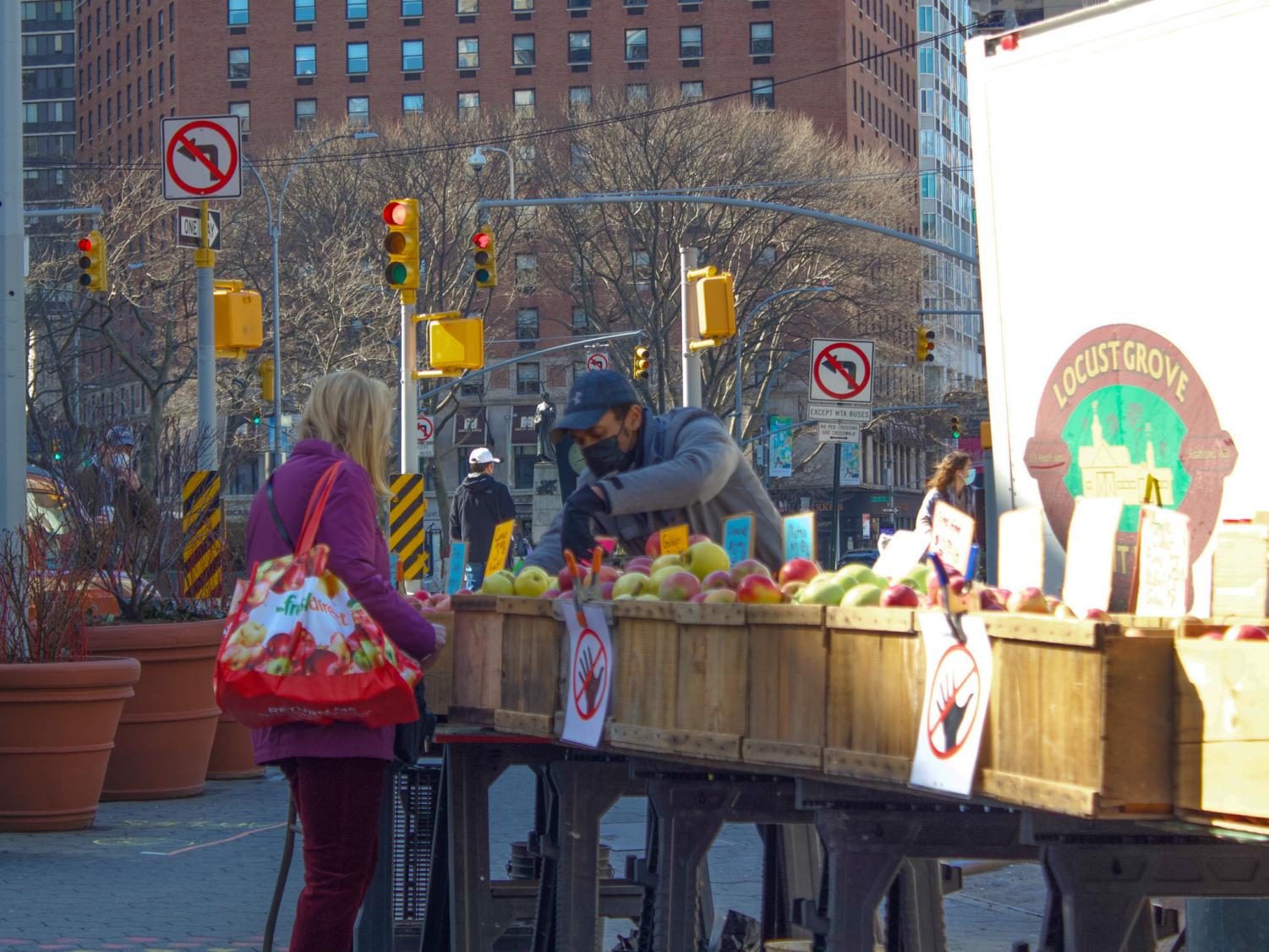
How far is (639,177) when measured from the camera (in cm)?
5212

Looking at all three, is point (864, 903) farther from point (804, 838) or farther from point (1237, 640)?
point (804, 838)

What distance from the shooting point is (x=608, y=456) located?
602 cm

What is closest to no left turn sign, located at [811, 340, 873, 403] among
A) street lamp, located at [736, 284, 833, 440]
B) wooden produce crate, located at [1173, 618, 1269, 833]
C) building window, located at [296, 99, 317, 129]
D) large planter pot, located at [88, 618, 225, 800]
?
large planter pot, located at [88, 618, 225, 800]

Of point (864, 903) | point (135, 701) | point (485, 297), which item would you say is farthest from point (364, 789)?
point (485, 297)

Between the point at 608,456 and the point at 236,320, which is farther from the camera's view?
the point at 236,320

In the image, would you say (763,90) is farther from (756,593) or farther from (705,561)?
(756,593)

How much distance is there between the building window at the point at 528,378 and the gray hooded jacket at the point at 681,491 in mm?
72588

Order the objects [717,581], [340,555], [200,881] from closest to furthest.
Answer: [717,581] → [340,555] → [200,881]

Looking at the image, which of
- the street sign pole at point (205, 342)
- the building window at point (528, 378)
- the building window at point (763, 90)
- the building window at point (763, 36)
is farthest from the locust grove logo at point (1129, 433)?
the building window at point (763, 36)

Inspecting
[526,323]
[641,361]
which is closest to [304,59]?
[526,323]

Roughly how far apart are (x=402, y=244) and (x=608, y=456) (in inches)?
438

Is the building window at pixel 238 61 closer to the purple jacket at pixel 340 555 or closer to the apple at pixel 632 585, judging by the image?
the purple jacket at pixel 340 555

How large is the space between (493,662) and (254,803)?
625 cm

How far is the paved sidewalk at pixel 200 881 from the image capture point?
7227mm
